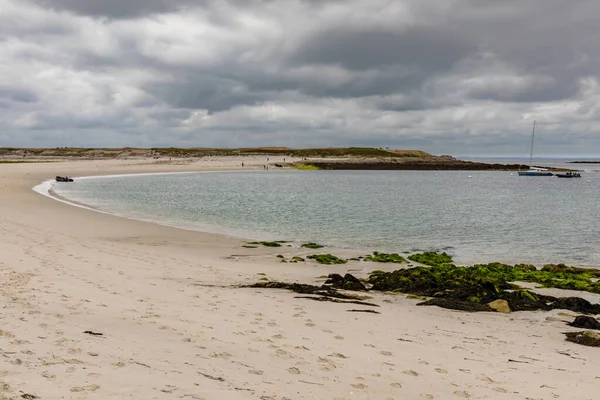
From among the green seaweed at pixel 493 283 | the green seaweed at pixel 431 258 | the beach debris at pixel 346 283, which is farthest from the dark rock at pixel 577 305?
the green seaweed at pixel 431 258

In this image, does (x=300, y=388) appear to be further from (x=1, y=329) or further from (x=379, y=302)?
(x=379, y=302)

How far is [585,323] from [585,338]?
157cm

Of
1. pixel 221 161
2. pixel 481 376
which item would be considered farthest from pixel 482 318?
pixel 221 161

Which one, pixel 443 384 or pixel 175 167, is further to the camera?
pixel 175 167

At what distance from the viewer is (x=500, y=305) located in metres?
13.1

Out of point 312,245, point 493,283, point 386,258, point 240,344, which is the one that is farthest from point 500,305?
point 312,245

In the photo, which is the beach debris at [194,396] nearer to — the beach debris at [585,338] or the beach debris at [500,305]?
the beach debris at [585,338]

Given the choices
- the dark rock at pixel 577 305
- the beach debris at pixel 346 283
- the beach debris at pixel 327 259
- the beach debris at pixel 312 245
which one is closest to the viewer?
the dark rock at pixel 577 305

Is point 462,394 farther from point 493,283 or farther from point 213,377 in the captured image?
point 493,283

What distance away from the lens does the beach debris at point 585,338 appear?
9992mm

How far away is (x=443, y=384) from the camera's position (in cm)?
740

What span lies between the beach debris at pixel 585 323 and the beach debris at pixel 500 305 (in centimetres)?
166

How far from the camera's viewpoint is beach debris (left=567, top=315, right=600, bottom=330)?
37.4 feet

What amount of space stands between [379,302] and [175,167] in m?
111
